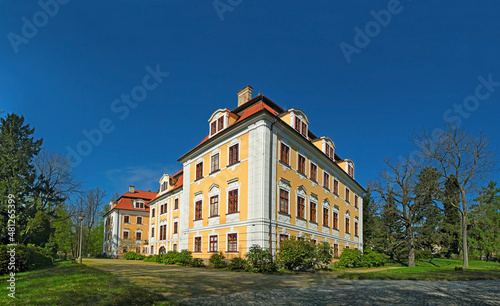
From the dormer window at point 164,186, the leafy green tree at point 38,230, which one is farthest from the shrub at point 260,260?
the dormer window at point 164,186

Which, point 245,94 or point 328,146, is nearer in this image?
point 245,94

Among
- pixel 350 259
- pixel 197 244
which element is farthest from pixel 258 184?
pixel 350 259

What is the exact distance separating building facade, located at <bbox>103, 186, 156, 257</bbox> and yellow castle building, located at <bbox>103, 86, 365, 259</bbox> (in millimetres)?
29898

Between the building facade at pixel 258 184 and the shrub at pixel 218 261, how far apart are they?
25.8 inches

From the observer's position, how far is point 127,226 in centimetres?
5641

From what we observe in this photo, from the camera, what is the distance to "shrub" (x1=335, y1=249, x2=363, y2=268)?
92.6ft

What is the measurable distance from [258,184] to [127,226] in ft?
142

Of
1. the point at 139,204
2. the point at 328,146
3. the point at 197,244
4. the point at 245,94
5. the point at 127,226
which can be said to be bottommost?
the point at 127,226

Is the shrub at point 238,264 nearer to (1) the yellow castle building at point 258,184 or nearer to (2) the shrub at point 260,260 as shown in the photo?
(2) the shrub at point 260,260

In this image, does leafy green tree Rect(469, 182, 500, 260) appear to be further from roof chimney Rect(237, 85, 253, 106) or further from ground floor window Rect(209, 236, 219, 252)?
ground floor window Rect(209, 236, 219, 252)

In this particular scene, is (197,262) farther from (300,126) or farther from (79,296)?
(79,296)

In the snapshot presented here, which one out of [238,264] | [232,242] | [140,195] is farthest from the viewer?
[140,195]

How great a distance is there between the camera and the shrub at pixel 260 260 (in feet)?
62.7

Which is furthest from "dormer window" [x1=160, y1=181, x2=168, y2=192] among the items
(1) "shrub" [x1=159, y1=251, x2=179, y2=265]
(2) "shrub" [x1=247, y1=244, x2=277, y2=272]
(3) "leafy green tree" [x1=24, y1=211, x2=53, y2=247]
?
(2) "shrub" [x1=247, y1=244, x2=277, y2=272]
